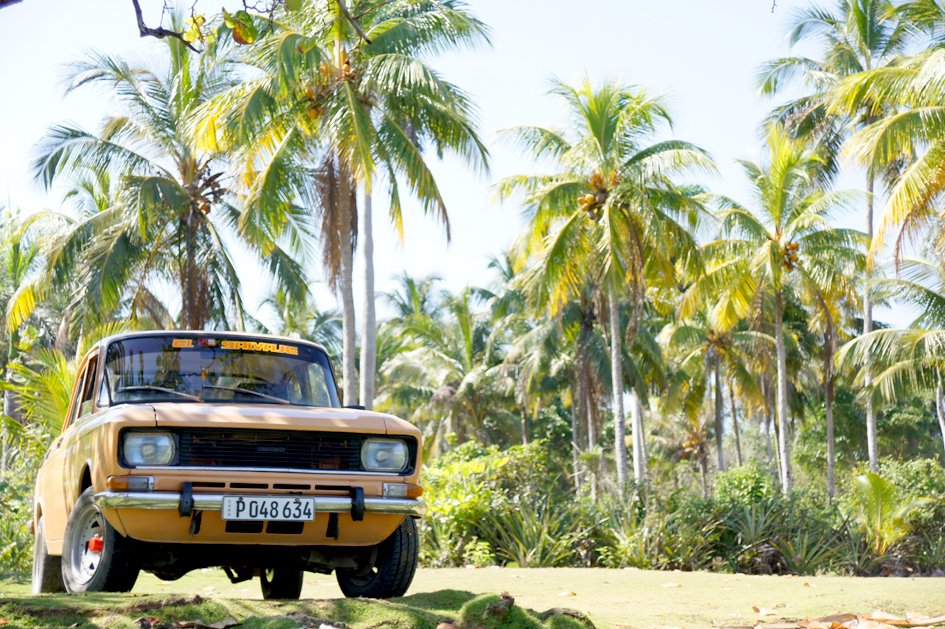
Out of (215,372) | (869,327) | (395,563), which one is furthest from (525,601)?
(869,327)

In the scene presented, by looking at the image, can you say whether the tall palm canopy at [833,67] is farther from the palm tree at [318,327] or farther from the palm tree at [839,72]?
the palm tree at [318,327]

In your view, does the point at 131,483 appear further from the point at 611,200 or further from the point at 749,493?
the point at 611,200

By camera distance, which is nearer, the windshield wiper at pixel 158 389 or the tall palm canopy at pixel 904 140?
the windshield wiper at pixel 158 389

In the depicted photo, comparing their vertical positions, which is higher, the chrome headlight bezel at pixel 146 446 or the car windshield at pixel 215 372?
the car windshield at pixel 215 372

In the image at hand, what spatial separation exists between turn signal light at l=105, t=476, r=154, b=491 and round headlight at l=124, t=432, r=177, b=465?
4.2 inches

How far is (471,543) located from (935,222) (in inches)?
651

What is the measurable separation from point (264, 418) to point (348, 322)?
12.5 m

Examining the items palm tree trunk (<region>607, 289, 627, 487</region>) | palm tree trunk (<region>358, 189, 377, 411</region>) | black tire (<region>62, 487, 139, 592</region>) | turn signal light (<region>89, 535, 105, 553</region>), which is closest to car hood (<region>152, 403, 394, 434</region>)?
black tire (<region>62, 487, 139, 592</region>)

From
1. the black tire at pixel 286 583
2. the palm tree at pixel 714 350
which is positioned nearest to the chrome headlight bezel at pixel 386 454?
the black tire at pixel 286 583

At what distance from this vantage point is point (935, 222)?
891 inches

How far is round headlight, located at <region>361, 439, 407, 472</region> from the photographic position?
514 cm

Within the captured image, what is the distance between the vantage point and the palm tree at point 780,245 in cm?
2444

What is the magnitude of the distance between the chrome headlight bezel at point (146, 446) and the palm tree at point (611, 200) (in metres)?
17.0

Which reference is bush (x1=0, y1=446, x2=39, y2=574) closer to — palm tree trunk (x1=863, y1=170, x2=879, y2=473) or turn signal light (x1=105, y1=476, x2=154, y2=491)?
turn signal light (x1=105, y1=476, x2=154, y2=491)
